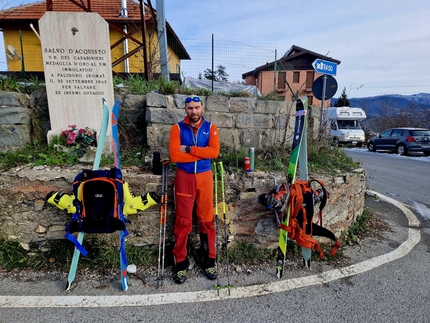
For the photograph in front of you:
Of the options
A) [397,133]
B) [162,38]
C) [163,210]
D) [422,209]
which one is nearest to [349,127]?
[397,133]

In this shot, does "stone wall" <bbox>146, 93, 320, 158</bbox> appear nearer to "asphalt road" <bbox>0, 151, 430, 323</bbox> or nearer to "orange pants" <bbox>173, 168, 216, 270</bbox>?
"orange pants" <bbox>173, 168, 216, 270</bbox>

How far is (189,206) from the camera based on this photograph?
2.78 metres

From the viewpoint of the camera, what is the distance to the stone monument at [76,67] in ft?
12.4

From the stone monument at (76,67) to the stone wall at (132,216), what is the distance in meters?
1.05

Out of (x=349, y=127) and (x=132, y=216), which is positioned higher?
(x=349, y=127)

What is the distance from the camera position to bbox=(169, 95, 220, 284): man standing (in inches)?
107

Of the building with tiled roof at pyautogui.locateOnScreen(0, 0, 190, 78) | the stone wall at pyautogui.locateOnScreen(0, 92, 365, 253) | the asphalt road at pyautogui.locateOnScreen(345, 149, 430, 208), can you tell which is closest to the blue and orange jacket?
the stone wall at pyautogui.locateOnScreen(0, 92, 365, 253)

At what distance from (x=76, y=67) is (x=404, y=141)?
52.3 ft

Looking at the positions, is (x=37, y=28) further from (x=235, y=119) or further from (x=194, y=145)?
(x=194, y=145)

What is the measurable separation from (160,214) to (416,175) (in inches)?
357

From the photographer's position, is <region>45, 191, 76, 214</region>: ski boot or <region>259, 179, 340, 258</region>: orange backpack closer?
<region>45, 191, 76, 214</region>: ski boot

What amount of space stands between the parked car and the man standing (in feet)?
48.6

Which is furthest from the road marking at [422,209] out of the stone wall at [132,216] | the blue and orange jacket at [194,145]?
the blue and orange jacket at [194,145]

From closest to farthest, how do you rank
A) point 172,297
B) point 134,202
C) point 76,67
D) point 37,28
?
point 172,297 < point 134,202 < point 76,67 < point 37,28
